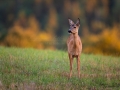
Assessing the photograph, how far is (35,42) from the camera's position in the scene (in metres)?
37.2

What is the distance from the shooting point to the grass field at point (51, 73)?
13.9 m

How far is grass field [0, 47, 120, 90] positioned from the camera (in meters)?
13.9

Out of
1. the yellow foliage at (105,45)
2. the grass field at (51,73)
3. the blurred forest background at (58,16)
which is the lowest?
the grass field at (51,73)

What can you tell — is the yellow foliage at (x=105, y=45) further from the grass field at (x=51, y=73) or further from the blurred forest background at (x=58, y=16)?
the grass field at (x=51, y=73)

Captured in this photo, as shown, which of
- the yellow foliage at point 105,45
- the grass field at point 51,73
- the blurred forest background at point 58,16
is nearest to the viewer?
the grass field at point 51,73

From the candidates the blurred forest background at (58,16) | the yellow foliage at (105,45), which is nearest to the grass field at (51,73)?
the yellow foliage at (105,45)

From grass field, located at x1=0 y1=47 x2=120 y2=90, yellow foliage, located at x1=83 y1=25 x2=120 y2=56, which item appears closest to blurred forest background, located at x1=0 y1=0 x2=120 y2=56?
yellow foliage, located at x1=83 y1=25 x2=120 y2=56

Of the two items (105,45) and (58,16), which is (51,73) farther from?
(58,16)

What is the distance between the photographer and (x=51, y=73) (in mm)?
15734

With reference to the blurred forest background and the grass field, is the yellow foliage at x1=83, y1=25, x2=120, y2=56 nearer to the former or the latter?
the blurred forest background

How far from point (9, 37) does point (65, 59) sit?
1581cm

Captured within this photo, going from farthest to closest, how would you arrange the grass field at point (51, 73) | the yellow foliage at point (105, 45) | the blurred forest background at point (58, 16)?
1. the blurred forest background at point (58, 16)
2. the yellow foliage at point (105, 45)
3. the grass field at point (51, 73)

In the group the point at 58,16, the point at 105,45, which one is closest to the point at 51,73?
the point at 105,45

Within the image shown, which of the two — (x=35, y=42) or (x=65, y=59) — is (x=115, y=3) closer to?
(x=35, y=42)
